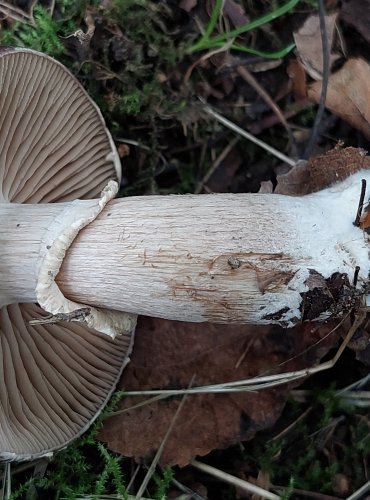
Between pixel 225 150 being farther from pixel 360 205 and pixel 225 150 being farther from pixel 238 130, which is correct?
pixel 360 205

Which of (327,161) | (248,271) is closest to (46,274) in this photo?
(248,271)

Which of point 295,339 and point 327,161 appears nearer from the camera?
point 327,161

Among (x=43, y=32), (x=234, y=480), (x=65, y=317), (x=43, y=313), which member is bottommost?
(x=234, y=480)

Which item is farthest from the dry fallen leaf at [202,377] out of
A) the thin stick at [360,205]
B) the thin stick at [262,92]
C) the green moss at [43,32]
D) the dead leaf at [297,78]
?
the green moss at [43,32]

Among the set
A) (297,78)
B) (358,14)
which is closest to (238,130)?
(297,78)

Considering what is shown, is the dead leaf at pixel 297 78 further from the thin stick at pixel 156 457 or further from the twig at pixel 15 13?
the thin stick at pixel 156 457

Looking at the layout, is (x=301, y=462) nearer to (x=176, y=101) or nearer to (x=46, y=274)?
(x=46, y=274)

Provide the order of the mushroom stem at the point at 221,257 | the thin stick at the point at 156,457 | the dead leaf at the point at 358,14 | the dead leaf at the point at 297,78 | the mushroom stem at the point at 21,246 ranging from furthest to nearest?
the dead leaf at the point at 297,78, the dead leaf at the point at 358,14, the thin stick at the point at 156,457, the mushroom stem at the point at 21,246, the mushroom stem at the point at 221,257
